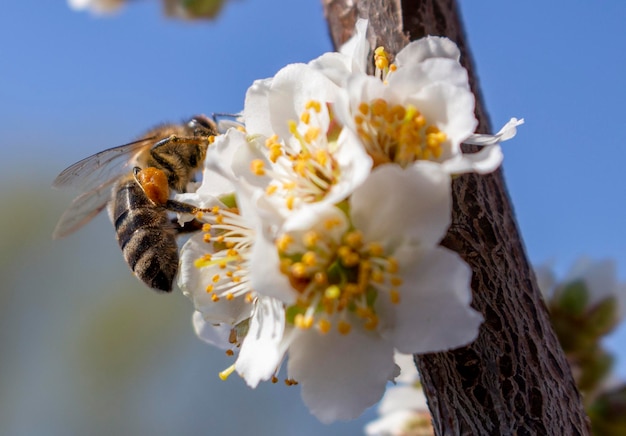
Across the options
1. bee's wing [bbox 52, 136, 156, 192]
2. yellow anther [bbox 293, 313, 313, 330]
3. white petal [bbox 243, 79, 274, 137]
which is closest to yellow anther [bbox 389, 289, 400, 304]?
yellow anther [bbox 293, 313, 313, 330]

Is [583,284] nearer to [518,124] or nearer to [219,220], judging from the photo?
[518,124]

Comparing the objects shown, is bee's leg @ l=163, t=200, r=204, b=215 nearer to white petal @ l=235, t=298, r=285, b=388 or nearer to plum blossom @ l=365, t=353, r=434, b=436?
white petal @ l=235, t=298, r=285, b=388

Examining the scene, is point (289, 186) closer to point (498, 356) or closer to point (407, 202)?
point (407, 202)

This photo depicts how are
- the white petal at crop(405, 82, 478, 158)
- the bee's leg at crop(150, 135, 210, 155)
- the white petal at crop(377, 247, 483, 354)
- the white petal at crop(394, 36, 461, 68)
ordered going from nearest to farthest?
the white petal at crop(377, 247, 483, 354)
the white petal at crop(405, 82, 478, 158)
the white petal at crop(394, 36, 461, 68)
the bee's leg at crop(150, 135, 210, 155)

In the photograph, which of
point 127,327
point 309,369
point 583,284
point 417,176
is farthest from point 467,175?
point 127,327

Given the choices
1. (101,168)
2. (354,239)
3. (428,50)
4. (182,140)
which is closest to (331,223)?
(354,239)
